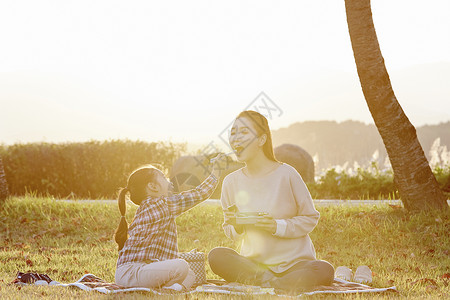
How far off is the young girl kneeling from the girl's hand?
726mm

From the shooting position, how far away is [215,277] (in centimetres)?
688

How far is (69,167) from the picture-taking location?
1543 centimetres

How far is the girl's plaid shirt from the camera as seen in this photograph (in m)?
5.63

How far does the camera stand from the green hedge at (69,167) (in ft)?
50.6

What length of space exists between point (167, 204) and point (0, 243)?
542 cm

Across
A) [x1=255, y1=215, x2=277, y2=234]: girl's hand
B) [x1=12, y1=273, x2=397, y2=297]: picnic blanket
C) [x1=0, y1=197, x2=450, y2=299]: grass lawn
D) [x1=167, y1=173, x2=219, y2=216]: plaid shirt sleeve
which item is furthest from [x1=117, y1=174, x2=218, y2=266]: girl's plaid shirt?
[x1=255, y1=215, x2=277, y2=234]: girl's hand

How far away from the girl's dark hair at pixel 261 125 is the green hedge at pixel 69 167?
10.1 metres

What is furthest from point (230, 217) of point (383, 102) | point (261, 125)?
point (383, 102)

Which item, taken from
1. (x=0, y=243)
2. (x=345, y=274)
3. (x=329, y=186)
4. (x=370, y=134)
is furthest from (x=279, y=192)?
(x=370, y=134)

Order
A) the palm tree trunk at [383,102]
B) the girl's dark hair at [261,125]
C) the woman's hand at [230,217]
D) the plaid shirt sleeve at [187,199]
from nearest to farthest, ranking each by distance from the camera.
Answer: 1. the woman's hand at [230,217]
2. the girl's dark hair at [261,125]
3. the plaid shirt sleeve at [187,199]
4. the palm tree trunk at [383,102]

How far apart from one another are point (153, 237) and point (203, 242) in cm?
383

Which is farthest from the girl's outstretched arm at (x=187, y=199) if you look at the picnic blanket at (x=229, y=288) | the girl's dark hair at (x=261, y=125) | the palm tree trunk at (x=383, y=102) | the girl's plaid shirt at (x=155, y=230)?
the palm tree trunk at (x=383, y=102)

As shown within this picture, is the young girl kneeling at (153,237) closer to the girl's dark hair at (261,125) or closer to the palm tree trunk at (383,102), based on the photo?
the girl's dark hair at (261,125)

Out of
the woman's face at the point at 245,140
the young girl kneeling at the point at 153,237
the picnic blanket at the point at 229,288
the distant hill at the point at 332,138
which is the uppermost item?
the woman's face at the point at 245,140
